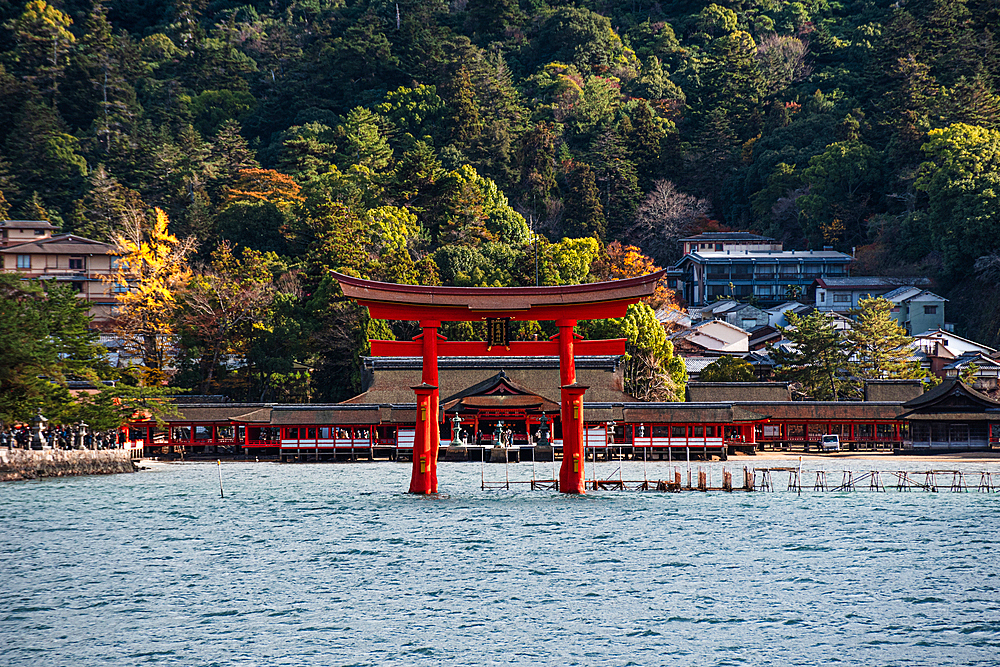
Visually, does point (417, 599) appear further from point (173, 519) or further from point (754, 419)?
point (754, 419)

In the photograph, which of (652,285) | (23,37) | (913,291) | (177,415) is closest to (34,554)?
(652,285)

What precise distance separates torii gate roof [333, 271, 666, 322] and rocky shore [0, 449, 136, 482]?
53.3 ft

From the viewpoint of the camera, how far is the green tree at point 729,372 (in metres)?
62.9

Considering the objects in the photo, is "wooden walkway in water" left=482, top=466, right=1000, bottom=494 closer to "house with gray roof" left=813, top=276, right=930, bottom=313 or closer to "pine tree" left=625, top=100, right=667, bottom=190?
"house with gray roof" left=813, top=276, right=930, bottom=313

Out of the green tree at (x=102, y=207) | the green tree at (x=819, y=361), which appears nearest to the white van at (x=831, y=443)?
the green tree at (x=819, y=361)

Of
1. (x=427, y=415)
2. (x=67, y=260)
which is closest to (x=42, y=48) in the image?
(x=67, y=260)

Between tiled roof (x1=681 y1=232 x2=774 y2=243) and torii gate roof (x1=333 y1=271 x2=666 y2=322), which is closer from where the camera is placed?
torii gate roof (x1=333 y1=271 x2=666 y2=322)

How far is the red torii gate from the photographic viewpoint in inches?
1297

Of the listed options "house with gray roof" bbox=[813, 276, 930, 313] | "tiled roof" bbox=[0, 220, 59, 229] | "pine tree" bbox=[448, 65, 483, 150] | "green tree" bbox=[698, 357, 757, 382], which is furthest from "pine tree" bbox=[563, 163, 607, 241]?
"tiled roof" bbox=[0, 220, 59, 229]

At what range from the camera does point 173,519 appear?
32219 millimetres

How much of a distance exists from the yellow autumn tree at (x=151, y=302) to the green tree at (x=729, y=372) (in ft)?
98.1

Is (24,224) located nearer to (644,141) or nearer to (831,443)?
(644,141)

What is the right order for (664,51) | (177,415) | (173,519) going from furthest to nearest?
1. (664,51)
2. (177,415)
3. (173,519)

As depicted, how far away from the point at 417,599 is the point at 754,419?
109 feet
